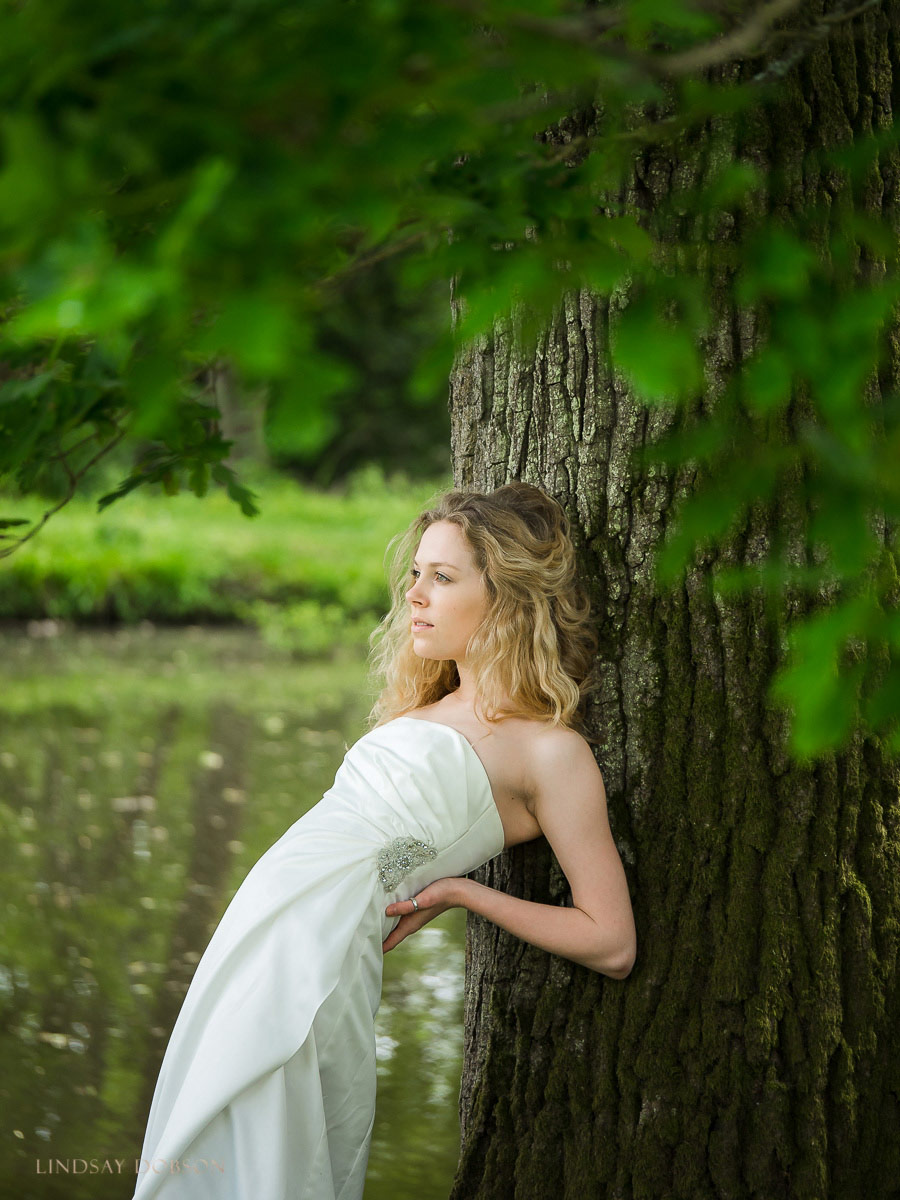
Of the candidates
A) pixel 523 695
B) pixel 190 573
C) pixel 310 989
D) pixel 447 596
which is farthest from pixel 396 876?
pixel 190 573

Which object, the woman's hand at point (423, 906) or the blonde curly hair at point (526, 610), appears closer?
the woman's hand at point (423, 906)

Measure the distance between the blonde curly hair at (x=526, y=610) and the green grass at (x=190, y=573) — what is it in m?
9.78

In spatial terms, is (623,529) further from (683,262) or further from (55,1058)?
(55,1058)

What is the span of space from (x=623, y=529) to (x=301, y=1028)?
1.21 metres

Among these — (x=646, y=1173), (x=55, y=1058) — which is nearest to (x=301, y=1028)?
(x=646, y=1173)

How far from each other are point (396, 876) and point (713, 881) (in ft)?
2.19

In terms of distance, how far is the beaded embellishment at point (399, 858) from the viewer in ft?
7.59

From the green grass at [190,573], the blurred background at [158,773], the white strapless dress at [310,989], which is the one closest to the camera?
the white strapless dress at [310,989]

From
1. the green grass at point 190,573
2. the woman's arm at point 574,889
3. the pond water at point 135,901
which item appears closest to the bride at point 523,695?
the woman's arm at point 574,889

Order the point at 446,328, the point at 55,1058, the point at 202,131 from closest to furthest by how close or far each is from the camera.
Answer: the point at 202,131
the point at 446,328
the point at 55,1058

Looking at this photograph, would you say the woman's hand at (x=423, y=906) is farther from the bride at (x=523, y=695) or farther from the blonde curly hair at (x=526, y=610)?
the blonde curly hair at (x=526, y=610)

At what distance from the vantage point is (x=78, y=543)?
1322 centimetres

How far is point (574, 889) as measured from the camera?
2295 millimetres

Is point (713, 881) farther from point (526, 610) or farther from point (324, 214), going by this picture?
point (324, 214)
